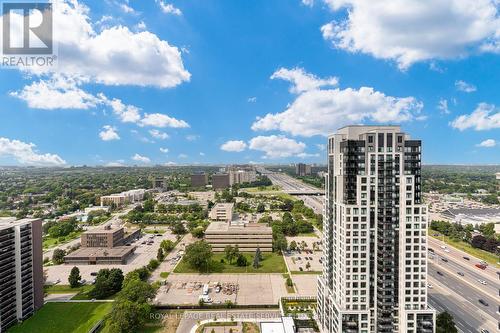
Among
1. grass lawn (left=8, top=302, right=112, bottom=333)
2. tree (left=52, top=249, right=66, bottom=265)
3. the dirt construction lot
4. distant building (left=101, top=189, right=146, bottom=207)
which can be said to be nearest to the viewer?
grass lawn (left=8, top=302, right=112, bottom=333)

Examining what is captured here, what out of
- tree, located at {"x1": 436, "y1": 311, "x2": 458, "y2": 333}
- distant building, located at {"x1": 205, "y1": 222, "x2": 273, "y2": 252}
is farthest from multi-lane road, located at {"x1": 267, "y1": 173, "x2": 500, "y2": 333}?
distant building, located at {"x1": 205, "y1": 222, "x2": 273, "y2": 252}

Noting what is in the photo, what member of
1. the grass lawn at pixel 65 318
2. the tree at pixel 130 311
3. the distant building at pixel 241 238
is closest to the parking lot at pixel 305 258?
the distant building at pixel 241 238

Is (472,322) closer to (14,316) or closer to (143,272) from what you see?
(143,272)

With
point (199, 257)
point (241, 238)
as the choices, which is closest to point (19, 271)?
point (199, 257)

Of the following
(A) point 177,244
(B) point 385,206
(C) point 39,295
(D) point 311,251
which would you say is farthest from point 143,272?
(B) point 385,206

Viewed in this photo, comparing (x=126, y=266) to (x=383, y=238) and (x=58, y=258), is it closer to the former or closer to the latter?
(x=58, y=258)

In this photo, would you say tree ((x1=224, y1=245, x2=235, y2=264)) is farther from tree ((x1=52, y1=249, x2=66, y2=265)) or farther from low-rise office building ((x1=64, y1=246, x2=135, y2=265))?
tree ((x1=52, y1=249, x2=66, y2=265))

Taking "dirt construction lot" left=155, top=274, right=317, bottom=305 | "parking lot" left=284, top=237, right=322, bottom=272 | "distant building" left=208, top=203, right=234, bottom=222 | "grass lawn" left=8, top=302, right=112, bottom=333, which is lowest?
"grass lawn" left=8, top=302, right=112, bottom=333
